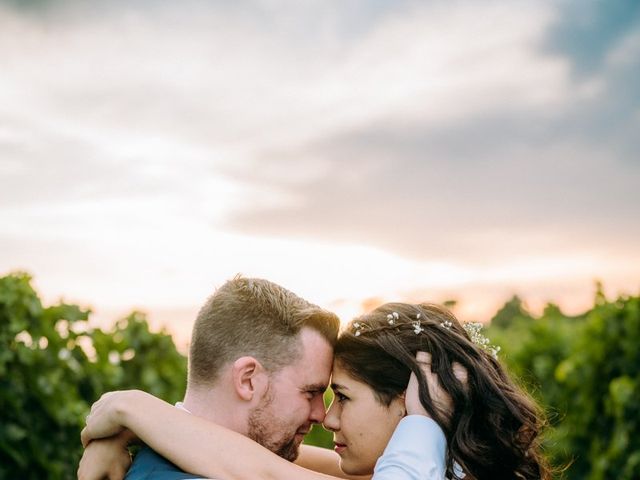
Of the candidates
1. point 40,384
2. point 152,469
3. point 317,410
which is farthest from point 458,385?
point 40,384

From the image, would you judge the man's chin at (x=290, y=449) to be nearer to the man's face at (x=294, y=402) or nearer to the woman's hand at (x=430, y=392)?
the man's face at (x=294, y=402)

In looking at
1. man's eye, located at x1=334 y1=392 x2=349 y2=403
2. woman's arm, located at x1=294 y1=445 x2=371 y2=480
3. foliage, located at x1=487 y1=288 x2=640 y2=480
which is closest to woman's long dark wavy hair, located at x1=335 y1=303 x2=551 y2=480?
man's eye, located at x1=334 y1=392 x2=349 y2=403

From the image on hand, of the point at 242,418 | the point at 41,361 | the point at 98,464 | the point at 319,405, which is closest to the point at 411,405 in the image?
the point at 319,405

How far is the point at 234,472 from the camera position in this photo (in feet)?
10.1

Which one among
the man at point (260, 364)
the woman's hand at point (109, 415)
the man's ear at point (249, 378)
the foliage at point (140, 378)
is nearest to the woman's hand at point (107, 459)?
the woman's hand at point (109, 415)

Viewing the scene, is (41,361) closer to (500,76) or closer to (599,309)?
(599,309)

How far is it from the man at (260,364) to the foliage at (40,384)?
209cm

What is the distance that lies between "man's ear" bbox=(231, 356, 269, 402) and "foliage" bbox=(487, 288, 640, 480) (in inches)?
123

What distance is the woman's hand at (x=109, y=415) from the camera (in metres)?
3.22

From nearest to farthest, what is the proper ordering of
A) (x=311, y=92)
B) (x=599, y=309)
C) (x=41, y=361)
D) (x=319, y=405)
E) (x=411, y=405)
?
(x=411, y=405) < (x=319, y=405) < (x=41, y=361) < (x=599, y=309) < (x=311, y=92)

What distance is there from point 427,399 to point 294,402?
592 mm

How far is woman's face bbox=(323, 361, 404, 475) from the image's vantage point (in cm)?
366

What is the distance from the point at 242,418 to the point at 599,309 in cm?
409

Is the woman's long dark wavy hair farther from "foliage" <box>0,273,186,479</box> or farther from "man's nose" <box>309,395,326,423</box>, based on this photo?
"foliage" <box>0,273,186,479</box>
